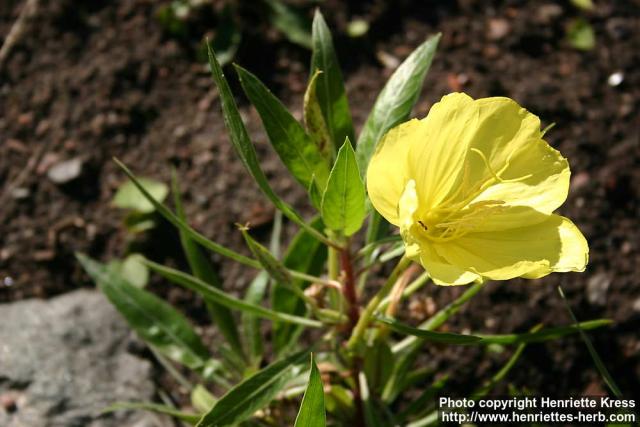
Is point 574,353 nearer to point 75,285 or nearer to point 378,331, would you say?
point 378,331

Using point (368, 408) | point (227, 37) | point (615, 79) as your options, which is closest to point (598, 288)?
point (615, 79)


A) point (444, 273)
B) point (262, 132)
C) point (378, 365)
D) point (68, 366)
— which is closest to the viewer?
point (444, 273)

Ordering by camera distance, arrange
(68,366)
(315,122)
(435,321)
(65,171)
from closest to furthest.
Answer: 1. (315,122)
2. (435,321)
3. (68,366)
4. (65,171)

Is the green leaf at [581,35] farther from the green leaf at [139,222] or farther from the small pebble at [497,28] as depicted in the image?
the green leaf at [139,222]

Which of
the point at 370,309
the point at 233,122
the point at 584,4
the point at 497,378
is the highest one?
the point at 233,122

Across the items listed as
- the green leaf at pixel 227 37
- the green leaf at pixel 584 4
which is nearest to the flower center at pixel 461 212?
the green leaf at pixel 227 37

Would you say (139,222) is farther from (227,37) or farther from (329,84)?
(329,84)

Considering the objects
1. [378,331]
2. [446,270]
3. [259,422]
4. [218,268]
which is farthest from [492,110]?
[218,268]
